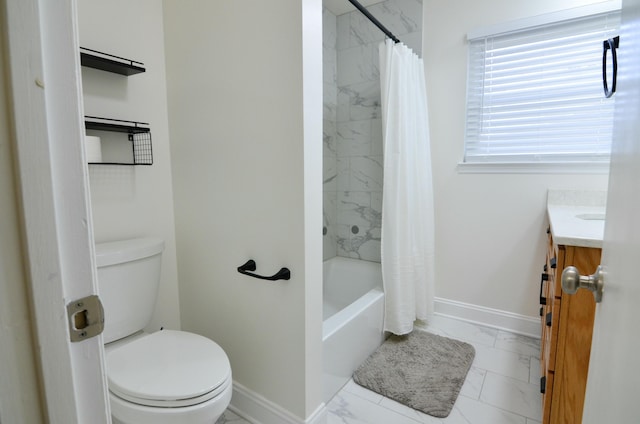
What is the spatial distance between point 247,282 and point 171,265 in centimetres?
59

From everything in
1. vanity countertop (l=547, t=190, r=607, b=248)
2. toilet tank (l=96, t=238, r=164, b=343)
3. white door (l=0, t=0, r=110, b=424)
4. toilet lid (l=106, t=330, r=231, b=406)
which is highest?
white door (l=0, t=0, r=110, b=424)

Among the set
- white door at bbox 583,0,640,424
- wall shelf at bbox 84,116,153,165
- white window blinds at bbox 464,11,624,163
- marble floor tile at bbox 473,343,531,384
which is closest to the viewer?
white door at bbox 583,0,640,424

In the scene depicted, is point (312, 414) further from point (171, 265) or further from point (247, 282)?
point (171, 265)

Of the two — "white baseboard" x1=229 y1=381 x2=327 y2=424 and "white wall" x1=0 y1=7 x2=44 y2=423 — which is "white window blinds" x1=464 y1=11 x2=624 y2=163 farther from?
"white wall" x1=0 y1=7 x2=44 y2=423

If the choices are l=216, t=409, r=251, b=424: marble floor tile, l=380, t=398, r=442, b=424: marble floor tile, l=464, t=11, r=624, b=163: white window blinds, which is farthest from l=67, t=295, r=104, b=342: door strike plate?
l=464, t=11, r=624, b=163: white window blinds

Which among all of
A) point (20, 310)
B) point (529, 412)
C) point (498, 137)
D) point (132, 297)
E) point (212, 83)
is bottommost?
point (529, 412)

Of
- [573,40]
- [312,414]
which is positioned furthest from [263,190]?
[573,40]

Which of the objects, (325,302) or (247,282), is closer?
(247,282)

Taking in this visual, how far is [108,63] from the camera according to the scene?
138 centimetres

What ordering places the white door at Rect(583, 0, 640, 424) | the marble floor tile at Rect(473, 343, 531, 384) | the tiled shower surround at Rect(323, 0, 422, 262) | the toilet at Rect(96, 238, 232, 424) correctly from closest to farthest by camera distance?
the white door at Rect(583, 0, 640, 424) → the toilet at Rect(96, 238, 232, 424) → the marble floor tile at Rect(473, 343, 531, 384) → the tiled shower surround at Rect(323, 0, 422, 262)

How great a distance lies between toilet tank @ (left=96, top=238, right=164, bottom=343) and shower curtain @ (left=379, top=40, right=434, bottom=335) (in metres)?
1.33

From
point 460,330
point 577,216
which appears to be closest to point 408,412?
point 460,330

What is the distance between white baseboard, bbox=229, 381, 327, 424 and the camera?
143 centimetres

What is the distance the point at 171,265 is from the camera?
1832mm
